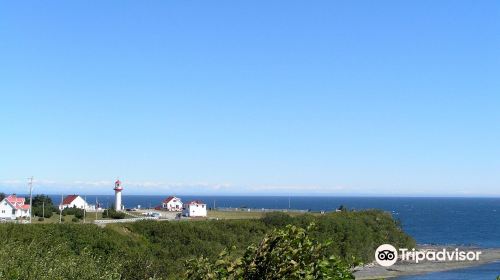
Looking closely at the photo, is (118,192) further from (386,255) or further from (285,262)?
(285,262)

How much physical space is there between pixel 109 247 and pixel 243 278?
189ft

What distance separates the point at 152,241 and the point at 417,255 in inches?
1965

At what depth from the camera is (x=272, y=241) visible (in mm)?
8781

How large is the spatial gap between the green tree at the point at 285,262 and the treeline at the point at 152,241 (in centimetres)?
1751

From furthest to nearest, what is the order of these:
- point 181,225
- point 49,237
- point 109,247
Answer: point 181,225
point 109,247
point 49,237

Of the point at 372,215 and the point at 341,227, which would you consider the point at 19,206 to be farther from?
the point at 372,215

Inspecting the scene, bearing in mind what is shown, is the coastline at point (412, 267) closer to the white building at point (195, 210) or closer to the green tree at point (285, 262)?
the white building at point (195, 210)

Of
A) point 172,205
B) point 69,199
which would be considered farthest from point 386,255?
point 69,199

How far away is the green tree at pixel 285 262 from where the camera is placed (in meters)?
8.51

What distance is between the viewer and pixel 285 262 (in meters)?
8.53

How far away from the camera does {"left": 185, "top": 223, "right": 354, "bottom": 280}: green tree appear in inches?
335

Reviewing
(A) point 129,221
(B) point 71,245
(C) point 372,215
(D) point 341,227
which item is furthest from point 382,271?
(B) point 71,245

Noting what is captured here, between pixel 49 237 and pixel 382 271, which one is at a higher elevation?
pixel 49 237

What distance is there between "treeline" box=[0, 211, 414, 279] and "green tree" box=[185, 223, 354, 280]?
689 inches
